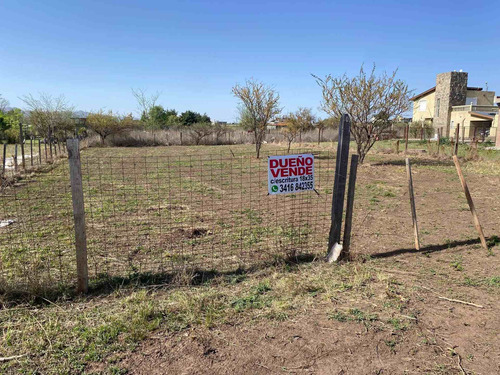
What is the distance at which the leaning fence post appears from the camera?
3559 mm

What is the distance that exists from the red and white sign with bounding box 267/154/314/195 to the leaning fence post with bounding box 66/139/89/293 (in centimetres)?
216

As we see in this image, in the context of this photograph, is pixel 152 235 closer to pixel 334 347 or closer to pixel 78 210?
pixel 78 210

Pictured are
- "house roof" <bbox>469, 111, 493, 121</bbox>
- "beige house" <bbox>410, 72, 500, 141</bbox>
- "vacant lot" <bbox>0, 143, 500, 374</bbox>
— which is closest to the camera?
"vacant lot" <bbox>0, 143, 500, 374</bbox>

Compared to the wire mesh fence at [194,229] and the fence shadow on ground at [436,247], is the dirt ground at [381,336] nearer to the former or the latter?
the fence shadow on ground at [436,247]

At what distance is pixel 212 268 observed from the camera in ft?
14.5

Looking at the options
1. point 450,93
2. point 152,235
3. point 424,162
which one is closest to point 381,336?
point 152,235

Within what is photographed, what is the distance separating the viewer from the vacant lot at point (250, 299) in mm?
2691

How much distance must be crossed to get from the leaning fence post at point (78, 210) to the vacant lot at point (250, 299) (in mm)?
218

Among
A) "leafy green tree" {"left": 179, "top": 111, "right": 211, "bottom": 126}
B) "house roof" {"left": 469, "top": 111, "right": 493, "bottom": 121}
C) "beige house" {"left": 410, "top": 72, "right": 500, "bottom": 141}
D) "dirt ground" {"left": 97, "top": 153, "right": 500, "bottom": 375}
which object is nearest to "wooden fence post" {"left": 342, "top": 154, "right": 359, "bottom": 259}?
"dirt ground" {"left": 97, "top": 153, "right": 500, "bottom": 375}

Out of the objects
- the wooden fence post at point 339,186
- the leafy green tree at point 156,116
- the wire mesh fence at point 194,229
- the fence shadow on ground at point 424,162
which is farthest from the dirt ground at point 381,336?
the leafy green tree at point 156,116

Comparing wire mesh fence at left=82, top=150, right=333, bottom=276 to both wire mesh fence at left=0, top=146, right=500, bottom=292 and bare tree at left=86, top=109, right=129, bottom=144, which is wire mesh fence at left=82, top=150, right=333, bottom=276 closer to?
wire mesh fence at left=0, top=146, right=500, bottom=292

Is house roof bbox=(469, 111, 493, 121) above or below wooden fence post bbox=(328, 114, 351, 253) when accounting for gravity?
above

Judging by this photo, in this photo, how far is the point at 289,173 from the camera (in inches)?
181

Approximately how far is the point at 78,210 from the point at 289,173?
2.52 m
